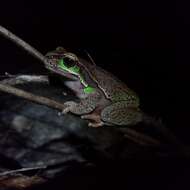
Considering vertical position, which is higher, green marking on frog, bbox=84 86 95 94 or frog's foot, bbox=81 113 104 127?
green marking on frog, bbox=84 86 95 94

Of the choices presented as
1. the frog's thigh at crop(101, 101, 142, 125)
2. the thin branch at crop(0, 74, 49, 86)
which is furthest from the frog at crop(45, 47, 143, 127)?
the thin branch at crop(0, 74, 49, 86)

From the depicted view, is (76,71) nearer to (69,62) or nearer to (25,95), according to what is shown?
(69,62)

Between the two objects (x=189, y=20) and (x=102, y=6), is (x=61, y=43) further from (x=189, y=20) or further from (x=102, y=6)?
(x=189, y=20)

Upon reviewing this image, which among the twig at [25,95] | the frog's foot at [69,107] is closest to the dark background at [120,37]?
the frog's foot at [69,107]

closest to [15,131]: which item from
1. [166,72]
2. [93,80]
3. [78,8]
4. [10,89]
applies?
[93,80]

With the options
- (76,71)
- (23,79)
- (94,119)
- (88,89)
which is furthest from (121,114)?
(23,79)

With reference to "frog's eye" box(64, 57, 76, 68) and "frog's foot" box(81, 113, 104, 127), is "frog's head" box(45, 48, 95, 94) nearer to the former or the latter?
"frog's eye" box(64, 57, 76, 68)

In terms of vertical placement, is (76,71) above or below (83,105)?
above
